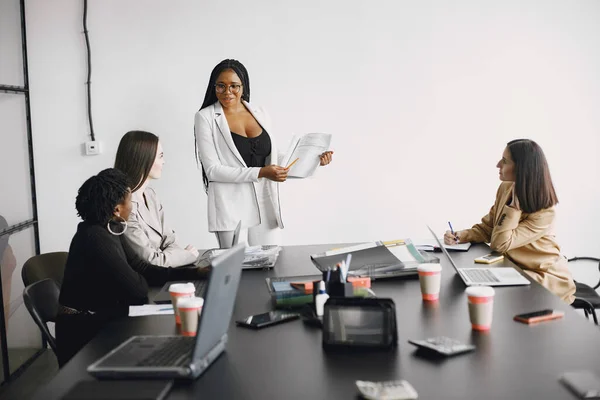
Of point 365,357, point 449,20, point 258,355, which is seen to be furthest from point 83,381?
point 449,20

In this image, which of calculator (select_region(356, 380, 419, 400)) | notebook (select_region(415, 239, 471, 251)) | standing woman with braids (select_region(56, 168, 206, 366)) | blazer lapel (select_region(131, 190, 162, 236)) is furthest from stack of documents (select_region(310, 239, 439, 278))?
calculator (select_region(356, 380, 419, 400))

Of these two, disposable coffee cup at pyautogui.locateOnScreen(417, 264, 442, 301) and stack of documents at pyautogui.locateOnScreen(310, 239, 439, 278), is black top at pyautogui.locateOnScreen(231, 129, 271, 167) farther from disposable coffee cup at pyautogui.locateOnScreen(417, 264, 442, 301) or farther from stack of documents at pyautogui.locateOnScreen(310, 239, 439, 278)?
disposable coffee cup at pyautogui.locateOnScreen(417, 264, 442, 301)

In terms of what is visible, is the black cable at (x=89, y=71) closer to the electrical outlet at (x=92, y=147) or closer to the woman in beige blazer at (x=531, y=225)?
the electrical outlet at (x=92, y=147)

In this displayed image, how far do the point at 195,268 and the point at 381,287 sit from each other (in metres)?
0.69

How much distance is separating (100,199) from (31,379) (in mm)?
1695

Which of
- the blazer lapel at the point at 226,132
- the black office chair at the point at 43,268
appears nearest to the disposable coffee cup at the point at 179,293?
the black office chair at the point at 43,268

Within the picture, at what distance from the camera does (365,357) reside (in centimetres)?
169

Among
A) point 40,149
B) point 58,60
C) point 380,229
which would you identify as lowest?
point 380,229

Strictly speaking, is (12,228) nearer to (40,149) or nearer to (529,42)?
(40,149)

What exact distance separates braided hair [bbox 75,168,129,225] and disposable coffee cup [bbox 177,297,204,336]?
0.69m

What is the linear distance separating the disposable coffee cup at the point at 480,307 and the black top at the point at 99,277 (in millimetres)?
1072

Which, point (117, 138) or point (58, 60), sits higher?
point (58, 60)

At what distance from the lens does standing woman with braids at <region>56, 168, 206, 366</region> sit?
7.66 feet

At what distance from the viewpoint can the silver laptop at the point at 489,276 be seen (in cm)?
233
